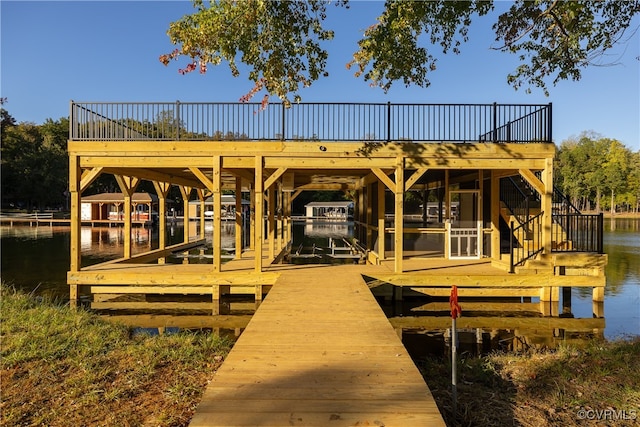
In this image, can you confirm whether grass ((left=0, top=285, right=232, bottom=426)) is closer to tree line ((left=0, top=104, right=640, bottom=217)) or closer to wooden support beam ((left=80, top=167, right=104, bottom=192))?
wooden support beam ((left=80, top=167, right=104, bottom=192))

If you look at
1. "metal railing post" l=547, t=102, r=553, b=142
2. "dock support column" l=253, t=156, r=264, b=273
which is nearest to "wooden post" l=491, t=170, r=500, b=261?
"metal railing post" l=547, t=102, r=553, b=142

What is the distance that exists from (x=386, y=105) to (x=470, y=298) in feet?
19.6

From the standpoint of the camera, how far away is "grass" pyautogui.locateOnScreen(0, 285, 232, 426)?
3992 millimetres

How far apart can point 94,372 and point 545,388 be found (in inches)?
219

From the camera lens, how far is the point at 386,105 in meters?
10.4

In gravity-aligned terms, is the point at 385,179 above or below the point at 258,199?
above

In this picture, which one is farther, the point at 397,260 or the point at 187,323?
the point at 397,260

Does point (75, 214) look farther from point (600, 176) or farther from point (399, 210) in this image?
point (600, 176)

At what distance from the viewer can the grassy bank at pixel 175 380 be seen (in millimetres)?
3992

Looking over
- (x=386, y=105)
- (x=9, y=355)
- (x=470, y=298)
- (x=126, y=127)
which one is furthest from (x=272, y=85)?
(x=470, y=298)

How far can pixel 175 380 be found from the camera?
4.89m

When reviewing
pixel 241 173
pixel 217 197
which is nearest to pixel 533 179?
pixel 217 197

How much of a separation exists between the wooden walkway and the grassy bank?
72cm

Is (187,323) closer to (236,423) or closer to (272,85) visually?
(272,85)
